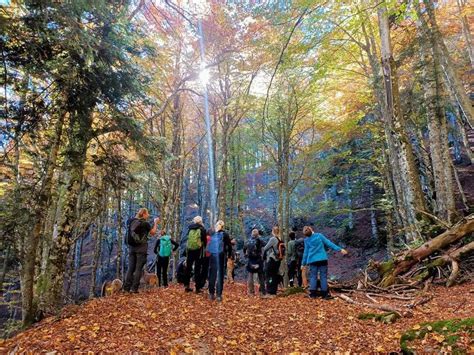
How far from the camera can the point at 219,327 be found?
17.4ft

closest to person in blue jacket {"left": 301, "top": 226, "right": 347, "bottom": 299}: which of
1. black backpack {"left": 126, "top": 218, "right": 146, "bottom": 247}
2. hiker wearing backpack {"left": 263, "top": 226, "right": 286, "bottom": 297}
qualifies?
hiker wearing backpack {"left": 263, "top": 226, "right": 286, "bottom": 297}

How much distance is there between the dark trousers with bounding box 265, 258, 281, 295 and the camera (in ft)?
28.5

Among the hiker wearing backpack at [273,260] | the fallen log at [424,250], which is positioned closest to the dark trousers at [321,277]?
the hiker wearing backpack at [273,260]

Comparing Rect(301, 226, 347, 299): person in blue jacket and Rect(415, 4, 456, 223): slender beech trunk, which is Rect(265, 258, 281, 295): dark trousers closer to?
Rect(301, 226, 347, 299): person in blue jacket

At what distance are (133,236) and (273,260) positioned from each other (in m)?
3.78

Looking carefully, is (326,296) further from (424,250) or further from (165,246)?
(165,246)

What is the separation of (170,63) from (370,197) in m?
17.0

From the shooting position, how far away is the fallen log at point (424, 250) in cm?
828

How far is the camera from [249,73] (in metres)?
14.2

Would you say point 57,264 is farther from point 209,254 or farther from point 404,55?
point 404,55

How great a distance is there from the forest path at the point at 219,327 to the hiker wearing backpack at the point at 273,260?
5.43ft

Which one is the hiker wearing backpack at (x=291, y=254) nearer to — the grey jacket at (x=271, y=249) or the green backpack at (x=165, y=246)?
the grey jacket at (x=271, y=249)

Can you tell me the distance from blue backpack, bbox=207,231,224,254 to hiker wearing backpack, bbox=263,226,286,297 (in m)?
1.58

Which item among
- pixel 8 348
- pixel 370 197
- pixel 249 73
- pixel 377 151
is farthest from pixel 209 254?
pixel 370 197
